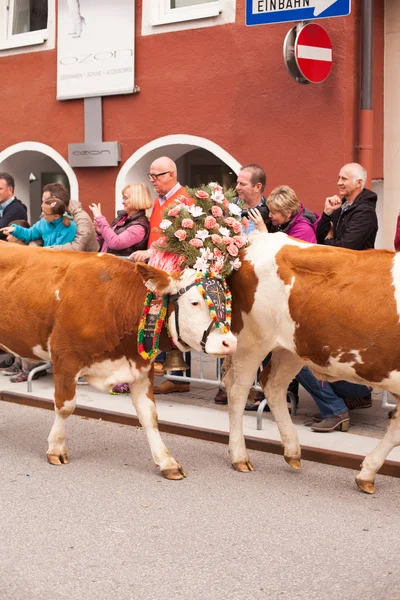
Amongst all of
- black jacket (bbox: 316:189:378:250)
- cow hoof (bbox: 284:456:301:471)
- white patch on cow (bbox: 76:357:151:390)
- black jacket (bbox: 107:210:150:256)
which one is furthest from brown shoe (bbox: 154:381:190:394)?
cow hoof (bbox: 284:456:301:471)

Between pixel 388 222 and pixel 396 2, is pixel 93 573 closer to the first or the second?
pixel 388 222

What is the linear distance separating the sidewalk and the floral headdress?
5.63 feet

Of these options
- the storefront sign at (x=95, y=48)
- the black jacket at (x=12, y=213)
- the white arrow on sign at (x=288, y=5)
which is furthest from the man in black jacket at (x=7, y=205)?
the white arrow on sign at (x=288, y=5)

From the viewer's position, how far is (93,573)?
4.44m

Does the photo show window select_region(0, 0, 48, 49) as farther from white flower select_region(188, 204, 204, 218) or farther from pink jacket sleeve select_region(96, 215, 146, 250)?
white flower select_region(188, 204, 204, 218)

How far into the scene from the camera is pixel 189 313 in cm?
564

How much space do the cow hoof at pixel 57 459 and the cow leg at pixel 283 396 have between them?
154cm

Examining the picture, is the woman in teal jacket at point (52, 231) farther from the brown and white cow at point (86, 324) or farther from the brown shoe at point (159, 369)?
the brown and white cow at point (86, 324)

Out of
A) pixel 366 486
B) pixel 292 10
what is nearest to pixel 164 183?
pixel 292 10

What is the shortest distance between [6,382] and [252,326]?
13.3 feet

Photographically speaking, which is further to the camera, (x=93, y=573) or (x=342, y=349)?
(x=342, y=349)

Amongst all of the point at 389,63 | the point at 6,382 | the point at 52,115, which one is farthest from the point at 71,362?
the point at 52,115

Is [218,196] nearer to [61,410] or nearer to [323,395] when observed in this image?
[61,410]

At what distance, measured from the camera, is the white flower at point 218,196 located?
19.2ft
